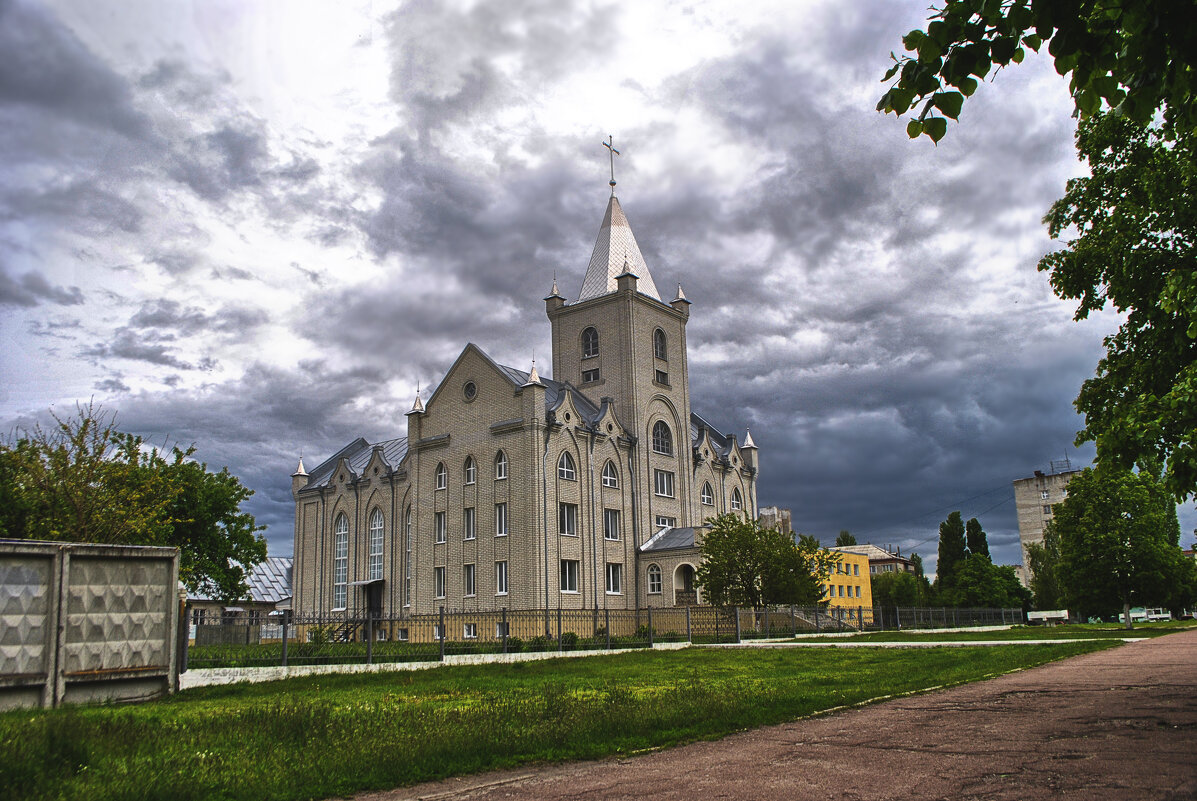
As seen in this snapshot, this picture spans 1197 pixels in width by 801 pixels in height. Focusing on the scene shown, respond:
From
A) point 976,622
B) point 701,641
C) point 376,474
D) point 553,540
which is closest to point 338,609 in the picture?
point 376,474

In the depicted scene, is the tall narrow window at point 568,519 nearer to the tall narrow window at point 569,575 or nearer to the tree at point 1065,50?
the tall narrow window at point 569,575

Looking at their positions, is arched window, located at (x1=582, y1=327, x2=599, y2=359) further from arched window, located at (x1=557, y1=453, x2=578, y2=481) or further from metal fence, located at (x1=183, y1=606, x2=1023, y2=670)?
metal fence, located at (x1=183, y1=606, x2=1023, y2=670)

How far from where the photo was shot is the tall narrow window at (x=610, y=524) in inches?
1904

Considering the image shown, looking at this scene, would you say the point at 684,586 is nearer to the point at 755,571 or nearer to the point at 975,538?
the point at 755,571

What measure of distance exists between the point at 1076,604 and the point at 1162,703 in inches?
1793

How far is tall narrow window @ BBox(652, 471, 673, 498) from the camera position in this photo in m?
52.2

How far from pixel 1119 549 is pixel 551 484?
1178 inches

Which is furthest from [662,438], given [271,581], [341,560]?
[271,581]

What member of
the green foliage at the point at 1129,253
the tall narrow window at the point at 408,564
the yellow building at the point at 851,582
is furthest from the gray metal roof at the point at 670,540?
the yellow building at the point at 851,582

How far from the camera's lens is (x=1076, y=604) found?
166 feet

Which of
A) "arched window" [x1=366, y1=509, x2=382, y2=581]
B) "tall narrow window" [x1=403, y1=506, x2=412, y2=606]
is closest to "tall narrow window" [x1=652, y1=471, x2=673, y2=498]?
"tall narrow window" [x1=403, y1=506, x2=412, y2=606]

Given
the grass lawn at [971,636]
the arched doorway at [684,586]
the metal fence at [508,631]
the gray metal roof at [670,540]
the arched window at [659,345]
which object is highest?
the arched window at [659,345]

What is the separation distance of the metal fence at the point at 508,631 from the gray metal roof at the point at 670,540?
729 cm

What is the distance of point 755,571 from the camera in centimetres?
3881
